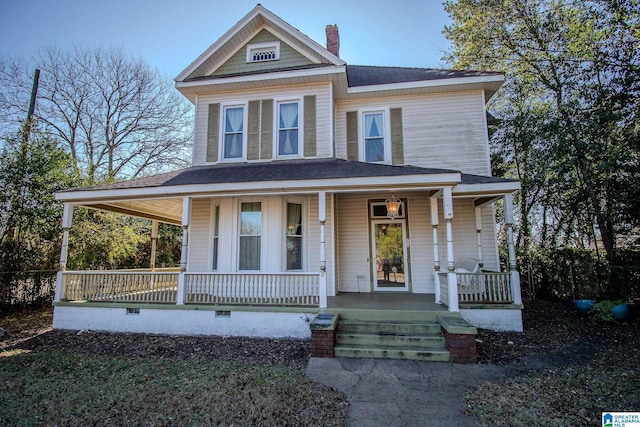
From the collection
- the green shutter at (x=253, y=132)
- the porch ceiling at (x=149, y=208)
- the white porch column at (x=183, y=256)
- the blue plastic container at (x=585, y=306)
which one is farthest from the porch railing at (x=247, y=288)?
the blue plastic container at (x=585, y=306)

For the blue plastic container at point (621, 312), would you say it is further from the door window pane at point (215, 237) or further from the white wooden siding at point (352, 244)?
the door window pane at point (215, 237)

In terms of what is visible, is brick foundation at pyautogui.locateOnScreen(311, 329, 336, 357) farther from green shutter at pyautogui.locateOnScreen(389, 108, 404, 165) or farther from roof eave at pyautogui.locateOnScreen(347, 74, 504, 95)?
roof eave at pyautogui.locateOnScreen(347, 74, 504, 95)

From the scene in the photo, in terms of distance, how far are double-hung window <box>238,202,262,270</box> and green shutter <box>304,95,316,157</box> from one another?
2.08 meters

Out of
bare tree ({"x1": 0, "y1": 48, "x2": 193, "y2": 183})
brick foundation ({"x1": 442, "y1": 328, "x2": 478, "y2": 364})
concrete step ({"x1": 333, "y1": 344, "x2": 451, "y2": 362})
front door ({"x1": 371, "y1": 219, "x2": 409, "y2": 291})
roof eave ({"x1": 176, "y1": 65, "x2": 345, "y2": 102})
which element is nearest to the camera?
brick foundation ({"x1": 442, "y1": 328, "x2": 478, "y2": 364})

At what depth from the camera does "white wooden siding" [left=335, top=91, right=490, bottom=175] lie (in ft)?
29.9

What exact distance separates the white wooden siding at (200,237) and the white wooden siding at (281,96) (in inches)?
55.8

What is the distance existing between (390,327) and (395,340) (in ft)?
1.28

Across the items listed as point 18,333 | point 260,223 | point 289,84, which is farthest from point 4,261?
point 289,84

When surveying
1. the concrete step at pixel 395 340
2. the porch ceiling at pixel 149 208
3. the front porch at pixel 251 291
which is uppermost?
the porch ceiling at pixel 149 208

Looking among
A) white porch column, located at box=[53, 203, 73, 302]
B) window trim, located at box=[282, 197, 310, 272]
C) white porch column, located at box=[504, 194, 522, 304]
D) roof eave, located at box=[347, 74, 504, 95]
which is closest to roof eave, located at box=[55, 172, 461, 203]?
white porch column, located at box=[53, 203, 73, 302]

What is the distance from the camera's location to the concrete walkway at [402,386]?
11.9 ft

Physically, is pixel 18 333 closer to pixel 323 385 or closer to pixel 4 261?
pixel 4 261

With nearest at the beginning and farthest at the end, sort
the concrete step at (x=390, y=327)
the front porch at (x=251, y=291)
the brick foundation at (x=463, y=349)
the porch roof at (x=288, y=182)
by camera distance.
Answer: the brick foundation at (x=463, y=349)
the concrete step at (x=390, y=327)
the porch roof at (x=288, y=182)
the front porch at (x=251, y=291)

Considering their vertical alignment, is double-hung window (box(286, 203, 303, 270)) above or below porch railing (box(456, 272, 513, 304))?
above
